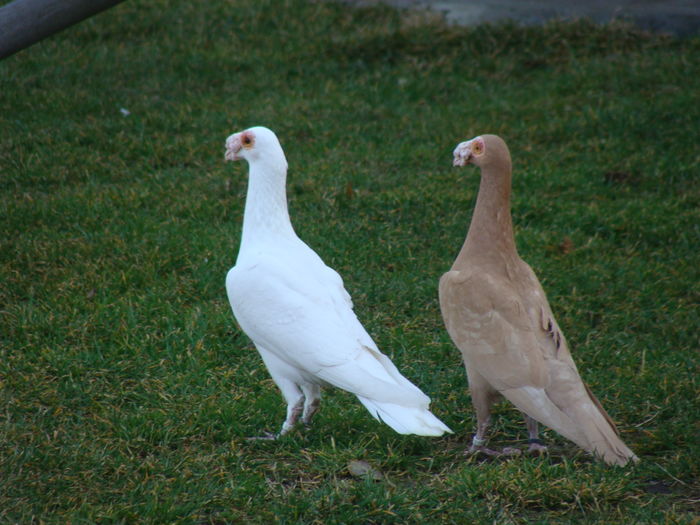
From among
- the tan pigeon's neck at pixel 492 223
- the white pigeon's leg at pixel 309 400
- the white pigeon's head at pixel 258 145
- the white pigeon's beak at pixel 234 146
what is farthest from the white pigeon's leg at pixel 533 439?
the white pigeon's beak at pixel 234 146

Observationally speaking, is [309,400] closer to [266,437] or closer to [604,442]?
[266,437]

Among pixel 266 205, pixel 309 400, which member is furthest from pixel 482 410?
pixel 266 205

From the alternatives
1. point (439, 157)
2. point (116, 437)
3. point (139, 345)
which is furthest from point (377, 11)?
point (116, 437)

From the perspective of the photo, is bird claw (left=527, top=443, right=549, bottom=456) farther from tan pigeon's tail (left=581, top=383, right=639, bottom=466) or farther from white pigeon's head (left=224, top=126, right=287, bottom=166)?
white pigeon's head (left=224, top=126, right=287, bottom=166)

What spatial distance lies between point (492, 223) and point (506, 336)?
598 mm

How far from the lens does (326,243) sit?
587cm

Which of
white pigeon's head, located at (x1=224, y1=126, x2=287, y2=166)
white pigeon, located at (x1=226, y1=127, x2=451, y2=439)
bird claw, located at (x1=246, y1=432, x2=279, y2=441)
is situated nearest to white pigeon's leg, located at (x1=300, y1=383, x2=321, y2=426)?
white pigeon, located at (x1=226, y1=127, x2=451, y2=439)

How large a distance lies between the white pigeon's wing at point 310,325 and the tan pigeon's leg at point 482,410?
1.21 ft

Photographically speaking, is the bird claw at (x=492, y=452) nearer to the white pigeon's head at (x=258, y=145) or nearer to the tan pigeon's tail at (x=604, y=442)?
the tan pigeon's tail at (x=604, y=442)

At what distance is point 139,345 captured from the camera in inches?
185

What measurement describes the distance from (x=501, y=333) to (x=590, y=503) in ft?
2.53

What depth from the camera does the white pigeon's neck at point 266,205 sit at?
4.20 m

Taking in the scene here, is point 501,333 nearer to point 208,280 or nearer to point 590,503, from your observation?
point 590,503

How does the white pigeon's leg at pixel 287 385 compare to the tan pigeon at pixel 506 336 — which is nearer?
the tan pigeon at pixel 506 336
